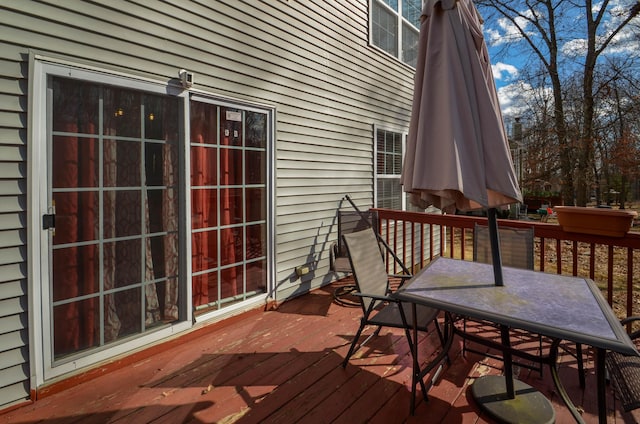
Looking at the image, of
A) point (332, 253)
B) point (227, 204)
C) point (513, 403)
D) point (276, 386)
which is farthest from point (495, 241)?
point (332, 253)

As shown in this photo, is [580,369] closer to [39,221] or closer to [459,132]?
[459,132]

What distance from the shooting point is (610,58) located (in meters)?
11.2

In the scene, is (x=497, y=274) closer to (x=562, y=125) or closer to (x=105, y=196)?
(x=105, y=196)

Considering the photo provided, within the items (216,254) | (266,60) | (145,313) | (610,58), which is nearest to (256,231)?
(216,254)

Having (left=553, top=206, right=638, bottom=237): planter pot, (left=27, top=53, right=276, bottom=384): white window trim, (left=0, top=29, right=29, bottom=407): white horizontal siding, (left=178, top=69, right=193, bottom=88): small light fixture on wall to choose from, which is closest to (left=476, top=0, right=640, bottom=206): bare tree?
(left=553, top=206, right=638, bottom=237): planter pot

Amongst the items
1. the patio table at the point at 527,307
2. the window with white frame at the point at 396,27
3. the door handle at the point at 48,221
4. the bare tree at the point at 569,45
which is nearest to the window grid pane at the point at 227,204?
the door handle at the point at 48,221

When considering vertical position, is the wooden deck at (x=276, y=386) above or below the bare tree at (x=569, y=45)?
below

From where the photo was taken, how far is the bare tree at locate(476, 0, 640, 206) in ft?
35.8

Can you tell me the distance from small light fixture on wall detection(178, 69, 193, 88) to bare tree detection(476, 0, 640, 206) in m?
12.4

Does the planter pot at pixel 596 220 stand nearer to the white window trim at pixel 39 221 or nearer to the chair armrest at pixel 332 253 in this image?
the chair armrest at pixel 332 253

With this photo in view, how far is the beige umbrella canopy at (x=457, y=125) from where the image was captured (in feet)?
5.77

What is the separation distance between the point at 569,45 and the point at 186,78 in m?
14.0

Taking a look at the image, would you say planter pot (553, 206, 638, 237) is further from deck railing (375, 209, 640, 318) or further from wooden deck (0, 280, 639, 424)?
wooden deck (0, 280, 639, 424)

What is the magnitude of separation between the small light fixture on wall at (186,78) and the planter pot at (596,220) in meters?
3.29
